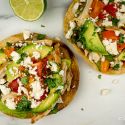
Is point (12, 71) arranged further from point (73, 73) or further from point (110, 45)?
point (110, 45)

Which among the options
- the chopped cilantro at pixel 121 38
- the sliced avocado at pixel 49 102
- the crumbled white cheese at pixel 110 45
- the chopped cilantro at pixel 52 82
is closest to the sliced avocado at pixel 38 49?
the chopped cilantro at pixel 52 82

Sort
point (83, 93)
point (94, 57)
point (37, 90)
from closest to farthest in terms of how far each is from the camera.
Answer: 1. point (37, 90)
2. point (94, 57)
3. point (83, 93)

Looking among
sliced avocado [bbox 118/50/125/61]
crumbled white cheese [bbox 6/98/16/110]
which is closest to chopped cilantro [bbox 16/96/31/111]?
crumbled white cheese [bbox 6/98/16/110]

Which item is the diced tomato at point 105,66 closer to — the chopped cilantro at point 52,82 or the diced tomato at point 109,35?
the diced tomato at point 109,35

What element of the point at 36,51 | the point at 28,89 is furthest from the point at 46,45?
the point at 28,89

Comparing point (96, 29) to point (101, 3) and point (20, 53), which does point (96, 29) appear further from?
point (20, 53)

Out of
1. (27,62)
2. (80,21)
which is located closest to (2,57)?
(27,62)
